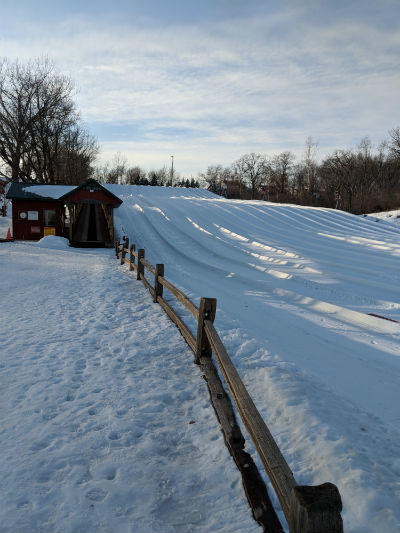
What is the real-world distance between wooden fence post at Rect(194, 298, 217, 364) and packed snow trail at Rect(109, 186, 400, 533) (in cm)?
70

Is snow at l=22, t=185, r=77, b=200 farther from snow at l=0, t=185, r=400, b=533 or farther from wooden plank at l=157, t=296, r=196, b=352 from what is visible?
wooden plank at l=157, t=296, r=196, b=352

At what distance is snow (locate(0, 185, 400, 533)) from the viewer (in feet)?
9.84

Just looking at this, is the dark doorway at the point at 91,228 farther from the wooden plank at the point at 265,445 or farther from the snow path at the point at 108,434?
the wooden plank at the point at 265,445

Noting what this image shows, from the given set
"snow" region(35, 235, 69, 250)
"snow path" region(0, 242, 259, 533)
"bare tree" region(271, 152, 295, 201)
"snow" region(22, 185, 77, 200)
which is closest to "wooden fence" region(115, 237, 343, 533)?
"snow path" region(0, 242, 259, 533)

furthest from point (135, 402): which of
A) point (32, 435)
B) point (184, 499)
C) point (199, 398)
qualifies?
point (184, 499)

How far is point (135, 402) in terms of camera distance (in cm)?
459

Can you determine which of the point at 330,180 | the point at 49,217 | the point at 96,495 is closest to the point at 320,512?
the point at 96,495

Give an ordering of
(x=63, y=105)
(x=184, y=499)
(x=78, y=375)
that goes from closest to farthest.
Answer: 1. (x=184, y=499)
2. (x=78, y=375)
3. (x=63, y=105)

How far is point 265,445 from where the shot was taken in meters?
2.76

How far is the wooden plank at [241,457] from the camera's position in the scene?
283 centimetres

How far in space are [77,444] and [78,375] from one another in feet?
5.37

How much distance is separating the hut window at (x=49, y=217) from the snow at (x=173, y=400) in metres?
12.5

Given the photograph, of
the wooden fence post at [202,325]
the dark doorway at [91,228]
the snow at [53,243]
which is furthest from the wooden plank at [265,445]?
the dark doorway at [91,228]

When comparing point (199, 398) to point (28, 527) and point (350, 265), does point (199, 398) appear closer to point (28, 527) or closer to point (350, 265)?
point (28, 527)
